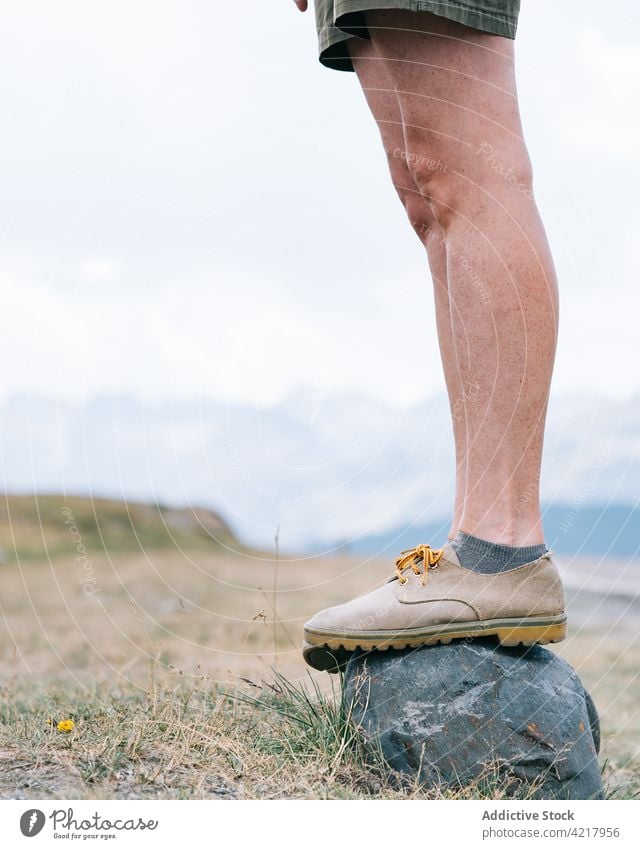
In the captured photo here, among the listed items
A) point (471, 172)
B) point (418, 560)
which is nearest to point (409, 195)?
point (471, 172)

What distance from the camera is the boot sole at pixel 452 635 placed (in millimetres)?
2232

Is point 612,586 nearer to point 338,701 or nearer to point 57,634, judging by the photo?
point 57,634

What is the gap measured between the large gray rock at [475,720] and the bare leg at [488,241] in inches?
13.4

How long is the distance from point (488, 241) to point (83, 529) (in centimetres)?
1039

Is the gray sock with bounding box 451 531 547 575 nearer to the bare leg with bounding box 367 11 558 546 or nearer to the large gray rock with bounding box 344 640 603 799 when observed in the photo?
the bare leg with bounding box 367 11 558 546

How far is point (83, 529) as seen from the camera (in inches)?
464

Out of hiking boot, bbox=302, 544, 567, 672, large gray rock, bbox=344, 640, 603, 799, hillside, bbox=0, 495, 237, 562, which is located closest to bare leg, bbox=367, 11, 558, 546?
hiking boot, bbox=302, 544, 567, 672

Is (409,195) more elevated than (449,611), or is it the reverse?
(409,195)

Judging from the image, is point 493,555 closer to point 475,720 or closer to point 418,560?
point 418,560

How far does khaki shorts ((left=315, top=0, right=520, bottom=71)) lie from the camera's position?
2.00 m
